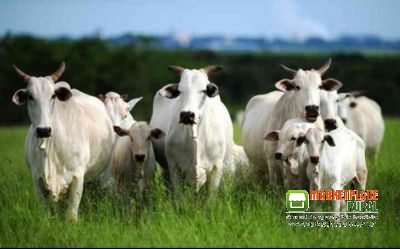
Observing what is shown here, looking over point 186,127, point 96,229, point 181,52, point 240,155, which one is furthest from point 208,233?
point 181,52

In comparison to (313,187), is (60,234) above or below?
below

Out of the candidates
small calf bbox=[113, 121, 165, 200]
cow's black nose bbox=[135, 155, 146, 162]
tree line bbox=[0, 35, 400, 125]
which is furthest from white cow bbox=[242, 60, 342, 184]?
tree line bbox=[0, 35, 400, 125]

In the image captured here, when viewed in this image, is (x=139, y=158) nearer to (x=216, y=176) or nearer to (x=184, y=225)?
(x=216, y=176)

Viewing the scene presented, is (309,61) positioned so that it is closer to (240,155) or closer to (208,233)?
(240,155)

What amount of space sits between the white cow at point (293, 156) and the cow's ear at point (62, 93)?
2.81 metres

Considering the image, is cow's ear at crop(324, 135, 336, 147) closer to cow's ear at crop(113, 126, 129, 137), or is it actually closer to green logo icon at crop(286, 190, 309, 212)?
green logo icon at crop(286, 190, 309, 212)

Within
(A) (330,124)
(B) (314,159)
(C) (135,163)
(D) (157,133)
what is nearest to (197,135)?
(D) (157,133)

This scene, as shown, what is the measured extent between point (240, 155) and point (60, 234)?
592 cm

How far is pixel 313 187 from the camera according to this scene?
948 cm

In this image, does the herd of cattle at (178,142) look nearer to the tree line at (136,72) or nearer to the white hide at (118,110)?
the white hide at (118,110)

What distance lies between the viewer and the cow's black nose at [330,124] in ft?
35.9

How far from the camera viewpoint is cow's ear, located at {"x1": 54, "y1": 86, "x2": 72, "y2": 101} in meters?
9.23

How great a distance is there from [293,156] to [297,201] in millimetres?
612

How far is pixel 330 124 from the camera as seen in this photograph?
11.0 metres
